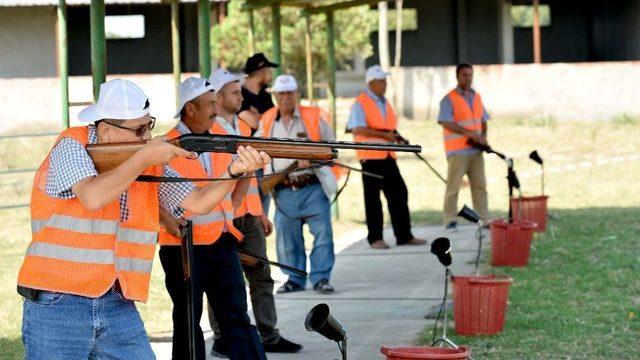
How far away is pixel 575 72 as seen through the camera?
32094mm

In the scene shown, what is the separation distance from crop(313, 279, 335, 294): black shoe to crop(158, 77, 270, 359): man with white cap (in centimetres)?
398

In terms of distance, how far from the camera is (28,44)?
111 feet

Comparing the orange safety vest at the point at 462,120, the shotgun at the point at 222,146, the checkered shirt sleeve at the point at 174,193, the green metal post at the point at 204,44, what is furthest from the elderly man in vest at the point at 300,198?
the shotgun at the point at 222,146

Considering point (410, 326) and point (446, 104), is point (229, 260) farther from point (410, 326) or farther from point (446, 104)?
point (446, 104)

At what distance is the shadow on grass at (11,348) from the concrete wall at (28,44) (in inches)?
1010

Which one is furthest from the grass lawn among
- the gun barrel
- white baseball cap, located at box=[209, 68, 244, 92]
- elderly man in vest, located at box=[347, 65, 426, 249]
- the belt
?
the gun barrel

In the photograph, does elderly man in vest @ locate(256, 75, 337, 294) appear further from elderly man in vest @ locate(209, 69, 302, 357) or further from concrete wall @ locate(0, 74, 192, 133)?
concrete wall @ locate(0, 74, 192, 133)

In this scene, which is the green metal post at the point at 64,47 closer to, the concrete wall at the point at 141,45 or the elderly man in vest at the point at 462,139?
the elderly man in vest at the point at 462,139

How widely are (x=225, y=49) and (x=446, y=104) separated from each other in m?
16.6

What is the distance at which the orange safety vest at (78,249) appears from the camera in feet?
16.7

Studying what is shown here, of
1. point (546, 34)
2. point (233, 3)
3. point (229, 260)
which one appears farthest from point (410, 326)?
point (546, 34)

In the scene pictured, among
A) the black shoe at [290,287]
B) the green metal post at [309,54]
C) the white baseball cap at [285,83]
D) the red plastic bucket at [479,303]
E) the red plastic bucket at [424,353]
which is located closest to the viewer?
the red plastic bucket at [424,353]

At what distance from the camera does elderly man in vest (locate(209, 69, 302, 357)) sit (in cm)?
799

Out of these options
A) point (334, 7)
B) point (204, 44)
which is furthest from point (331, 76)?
point (204, 44)
